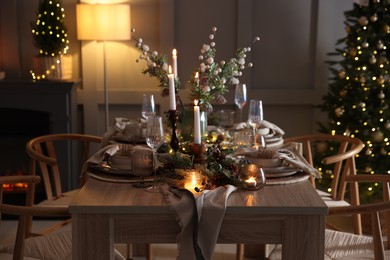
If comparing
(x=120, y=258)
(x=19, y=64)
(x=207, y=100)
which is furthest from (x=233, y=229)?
(x=19, y=64)

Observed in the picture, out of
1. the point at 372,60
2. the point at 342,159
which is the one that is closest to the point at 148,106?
the point at 342,159

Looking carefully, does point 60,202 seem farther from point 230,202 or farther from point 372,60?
point 372,60

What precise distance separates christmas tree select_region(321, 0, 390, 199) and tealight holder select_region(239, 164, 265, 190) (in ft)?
7.12

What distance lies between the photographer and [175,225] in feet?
7.06

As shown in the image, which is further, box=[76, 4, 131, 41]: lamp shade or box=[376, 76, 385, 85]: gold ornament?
box=[76, 4, 131, 41]: lamp shade

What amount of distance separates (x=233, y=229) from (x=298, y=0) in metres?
3.17

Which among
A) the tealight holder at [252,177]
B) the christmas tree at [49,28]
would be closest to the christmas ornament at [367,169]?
the tealight holder at [252,177]

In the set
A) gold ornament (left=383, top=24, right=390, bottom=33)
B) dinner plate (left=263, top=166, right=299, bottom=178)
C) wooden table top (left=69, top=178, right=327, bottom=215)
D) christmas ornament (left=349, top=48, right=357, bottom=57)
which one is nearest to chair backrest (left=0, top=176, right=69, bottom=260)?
wooden table top (left=69, top=178, right=327, bottom=215)

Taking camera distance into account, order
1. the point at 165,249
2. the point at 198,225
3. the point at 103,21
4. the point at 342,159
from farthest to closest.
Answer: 1. the point at 103,21
2. the point at 165,249
3. the point at 342,159
4. the point at 198,225

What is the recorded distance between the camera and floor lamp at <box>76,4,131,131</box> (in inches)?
179

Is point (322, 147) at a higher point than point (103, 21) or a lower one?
lower

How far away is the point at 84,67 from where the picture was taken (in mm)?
4941

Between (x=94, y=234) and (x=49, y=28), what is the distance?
287cm

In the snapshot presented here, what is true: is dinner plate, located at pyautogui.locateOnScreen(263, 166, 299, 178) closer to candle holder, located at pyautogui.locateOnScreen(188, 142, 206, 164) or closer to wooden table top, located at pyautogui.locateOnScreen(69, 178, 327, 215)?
wooden table top, located at pyautogui.locateOnScreen(69, 178, 327, 215)
